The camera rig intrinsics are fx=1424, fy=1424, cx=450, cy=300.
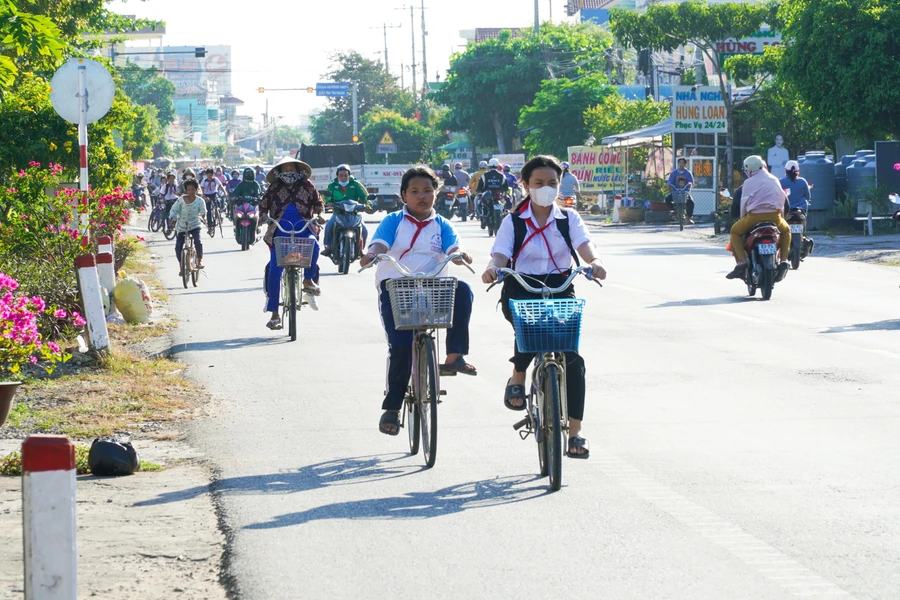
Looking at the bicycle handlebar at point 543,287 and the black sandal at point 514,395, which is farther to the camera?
the black sandal at point 514,395

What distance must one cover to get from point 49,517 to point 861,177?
2778 centimetres

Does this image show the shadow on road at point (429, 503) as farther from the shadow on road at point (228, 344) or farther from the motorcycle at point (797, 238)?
the motorcycle at point (797, 238)

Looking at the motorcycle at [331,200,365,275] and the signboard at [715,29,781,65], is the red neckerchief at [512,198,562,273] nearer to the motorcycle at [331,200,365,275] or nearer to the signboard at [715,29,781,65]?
the motorcycle at [331,200,365,275]

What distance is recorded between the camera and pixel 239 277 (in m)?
21.9

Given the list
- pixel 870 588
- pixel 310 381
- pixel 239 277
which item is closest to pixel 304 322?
pixel 310 381

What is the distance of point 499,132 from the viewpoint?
260ft

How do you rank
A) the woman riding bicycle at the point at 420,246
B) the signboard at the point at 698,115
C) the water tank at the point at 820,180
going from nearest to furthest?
the woman riding bicycle at the point at 420,246, the water tank at the point at 820,180, the signboard at the point at 698,115

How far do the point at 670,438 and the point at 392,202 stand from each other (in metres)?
38.6

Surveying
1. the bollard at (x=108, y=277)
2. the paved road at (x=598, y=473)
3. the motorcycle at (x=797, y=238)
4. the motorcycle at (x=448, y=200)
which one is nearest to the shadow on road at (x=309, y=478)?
the paved road at (x=598, y=473)

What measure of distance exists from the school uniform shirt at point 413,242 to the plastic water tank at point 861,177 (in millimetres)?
22373

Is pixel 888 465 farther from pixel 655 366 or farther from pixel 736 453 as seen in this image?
pixel 655 366

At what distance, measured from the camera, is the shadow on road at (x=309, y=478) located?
6.98 metres

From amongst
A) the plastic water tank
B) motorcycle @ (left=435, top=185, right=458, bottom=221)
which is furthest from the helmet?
motorcycle @ (left=435, top=185, right=458, bottom=221)

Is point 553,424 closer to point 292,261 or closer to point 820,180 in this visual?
point 292,261
